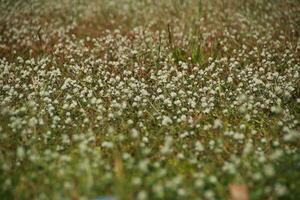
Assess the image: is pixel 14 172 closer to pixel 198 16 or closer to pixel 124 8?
pixel 198 16

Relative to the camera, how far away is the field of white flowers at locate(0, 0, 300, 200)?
19.3 feet

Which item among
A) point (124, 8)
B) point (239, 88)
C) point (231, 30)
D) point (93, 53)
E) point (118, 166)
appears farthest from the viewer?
point (124, 8)

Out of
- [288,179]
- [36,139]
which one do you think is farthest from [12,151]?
[288,179]

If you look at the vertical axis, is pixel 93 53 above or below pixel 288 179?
below

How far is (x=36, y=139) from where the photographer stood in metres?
7.20

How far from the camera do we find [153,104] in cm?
844

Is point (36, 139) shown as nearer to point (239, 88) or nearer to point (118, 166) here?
point (118, 166)

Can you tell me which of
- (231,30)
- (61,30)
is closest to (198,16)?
(231,30)

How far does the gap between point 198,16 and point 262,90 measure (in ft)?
17.1

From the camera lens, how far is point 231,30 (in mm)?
12328

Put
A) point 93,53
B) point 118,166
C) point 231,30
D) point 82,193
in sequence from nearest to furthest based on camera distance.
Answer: point 82,193 < point 118,166 < point 93,53 < point 231,30

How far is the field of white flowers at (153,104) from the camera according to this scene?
5883 millimetres

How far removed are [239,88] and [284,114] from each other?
1.09 meters

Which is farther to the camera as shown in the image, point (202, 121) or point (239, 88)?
point (239, 88)
